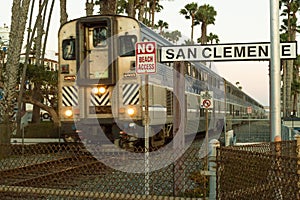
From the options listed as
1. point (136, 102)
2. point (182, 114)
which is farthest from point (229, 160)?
point (136, 102)

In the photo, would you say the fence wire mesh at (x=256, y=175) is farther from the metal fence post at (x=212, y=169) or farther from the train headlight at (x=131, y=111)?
the train headlight at (x=131, y=111)

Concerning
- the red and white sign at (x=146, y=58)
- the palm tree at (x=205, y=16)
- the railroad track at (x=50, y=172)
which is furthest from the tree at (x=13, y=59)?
the palm tree at (x=205, y=16)

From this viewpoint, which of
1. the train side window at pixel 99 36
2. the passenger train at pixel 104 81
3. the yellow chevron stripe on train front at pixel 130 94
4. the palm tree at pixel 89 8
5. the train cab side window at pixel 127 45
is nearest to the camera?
the yellow chevron stripe on train front at pixel 130 94

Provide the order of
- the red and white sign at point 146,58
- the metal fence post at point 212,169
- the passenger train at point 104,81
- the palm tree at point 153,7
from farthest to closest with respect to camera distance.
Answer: the palm tree at point 153,7
the passenger train at point 104,81
the red and white sign at point 146,58
the metal fence post at point 212,169

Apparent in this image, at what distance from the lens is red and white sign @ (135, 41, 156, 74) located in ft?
27.5

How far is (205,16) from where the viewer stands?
197 feet

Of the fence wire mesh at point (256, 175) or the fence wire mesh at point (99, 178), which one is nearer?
the fence wire mesh at point (256, 175)

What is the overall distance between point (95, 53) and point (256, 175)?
39.4 feet

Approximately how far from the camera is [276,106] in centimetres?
802

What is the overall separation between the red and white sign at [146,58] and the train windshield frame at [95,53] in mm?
7213

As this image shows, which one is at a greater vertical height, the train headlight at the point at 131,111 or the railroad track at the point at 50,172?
the train headlight at the point at 131,111

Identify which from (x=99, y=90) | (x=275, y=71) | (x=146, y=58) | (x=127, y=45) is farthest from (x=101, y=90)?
(x=275, y=71)

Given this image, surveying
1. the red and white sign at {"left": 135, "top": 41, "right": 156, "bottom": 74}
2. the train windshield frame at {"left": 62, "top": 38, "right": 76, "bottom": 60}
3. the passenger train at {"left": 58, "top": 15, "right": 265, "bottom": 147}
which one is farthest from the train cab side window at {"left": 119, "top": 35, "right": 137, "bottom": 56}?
the red and white sign at {"left": 135, "top": 41, "right": 156, "bottom": 74}

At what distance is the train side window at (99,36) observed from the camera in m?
16.0
